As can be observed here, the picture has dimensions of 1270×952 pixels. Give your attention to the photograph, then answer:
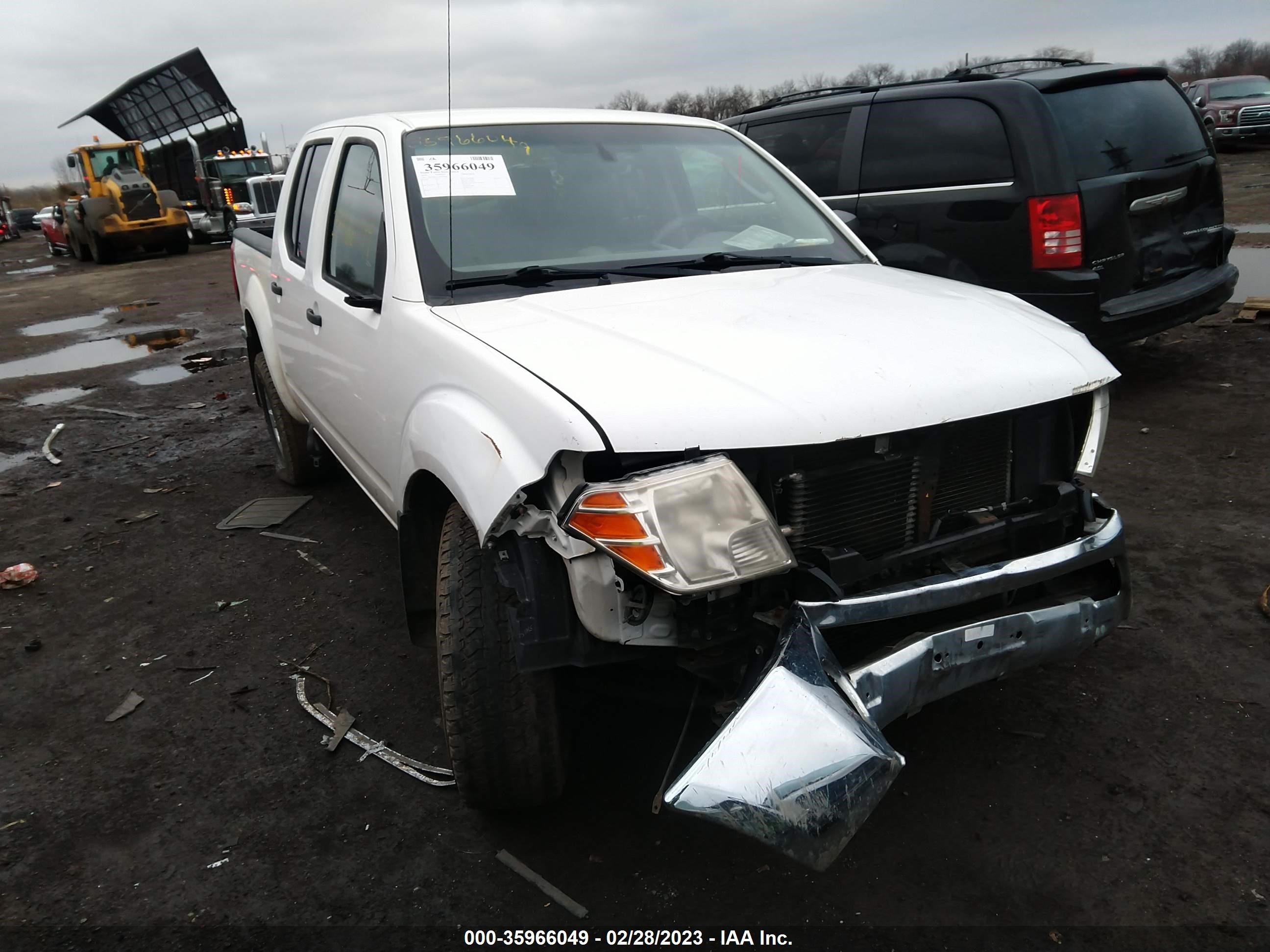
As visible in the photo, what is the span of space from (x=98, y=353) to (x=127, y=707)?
26.8 feet

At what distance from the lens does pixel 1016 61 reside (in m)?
5.32

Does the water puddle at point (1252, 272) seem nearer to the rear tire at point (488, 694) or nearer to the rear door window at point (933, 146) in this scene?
the rear door window at point (933, 146)

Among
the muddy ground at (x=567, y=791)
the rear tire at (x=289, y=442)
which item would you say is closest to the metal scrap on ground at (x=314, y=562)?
the muddy ground at (x=567, y=791)

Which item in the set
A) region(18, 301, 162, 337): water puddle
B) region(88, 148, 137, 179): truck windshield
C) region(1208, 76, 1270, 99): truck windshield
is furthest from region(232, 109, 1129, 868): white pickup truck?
region(1208, 76, 1270, 99): truck windshield

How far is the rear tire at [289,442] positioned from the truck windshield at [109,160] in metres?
21.0

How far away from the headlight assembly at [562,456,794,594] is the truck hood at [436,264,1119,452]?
2.8 inches

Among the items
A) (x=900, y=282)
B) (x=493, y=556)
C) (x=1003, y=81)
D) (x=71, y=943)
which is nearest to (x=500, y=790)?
(x=493, y=556)

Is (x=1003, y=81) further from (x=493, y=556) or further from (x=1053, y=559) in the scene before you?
(x=493, y=556)

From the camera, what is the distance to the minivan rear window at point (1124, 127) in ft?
16.1

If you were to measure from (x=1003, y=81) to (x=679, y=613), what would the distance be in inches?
166

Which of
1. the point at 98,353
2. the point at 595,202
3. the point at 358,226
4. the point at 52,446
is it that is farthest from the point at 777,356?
the point at 98,353

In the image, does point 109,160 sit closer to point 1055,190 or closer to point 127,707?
point 127,707

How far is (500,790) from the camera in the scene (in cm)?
229

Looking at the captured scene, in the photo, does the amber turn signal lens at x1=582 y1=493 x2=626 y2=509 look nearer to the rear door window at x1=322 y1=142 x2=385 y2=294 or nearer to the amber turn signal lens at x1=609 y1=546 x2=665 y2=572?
the amber turn signal lens at x1=609 y1=546 x2=665 y2=572
